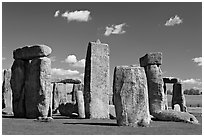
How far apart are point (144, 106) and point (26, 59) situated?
272 inches

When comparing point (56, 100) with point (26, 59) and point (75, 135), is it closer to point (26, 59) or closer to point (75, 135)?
point (26, 59)

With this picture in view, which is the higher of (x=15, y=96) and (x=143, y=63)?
(x=143, y=63)

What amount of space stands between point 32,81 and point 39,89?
66 cm

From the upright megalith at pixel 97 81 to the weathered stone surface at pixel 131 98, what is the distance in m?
4.20

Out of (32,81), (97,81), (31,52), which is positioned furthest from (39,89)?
(97,81)

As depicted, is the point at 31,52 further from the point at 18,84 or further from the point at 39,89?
the point at 18,84

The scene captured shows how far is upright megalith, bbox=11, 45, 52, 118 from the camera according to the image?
43.9 feet

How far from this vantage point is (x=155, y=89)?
15.0m

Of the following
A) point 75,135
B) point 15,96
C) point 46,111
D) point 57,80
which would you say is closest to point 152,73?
point 46,111

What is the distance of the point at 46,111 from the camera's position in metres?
13.3

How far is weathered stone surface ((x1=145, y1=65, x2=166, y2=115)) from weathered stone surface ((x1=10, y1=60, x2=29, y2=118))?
18.6ft

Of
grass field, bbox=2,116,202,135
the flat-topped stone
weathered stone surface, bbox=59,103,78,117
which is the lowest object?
grass field, bbox=2,116,202,135

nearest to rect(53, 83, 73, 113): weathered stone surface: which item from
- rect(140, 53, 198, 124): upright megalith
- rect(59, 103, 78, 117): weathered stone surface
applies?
rect(59, 103, 78, 117): weathered stone surface

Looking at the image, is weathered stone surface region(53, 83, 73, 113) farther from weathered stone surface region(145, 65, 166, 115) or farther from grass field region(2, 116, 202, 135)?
grass field region(2, 116, 202, 135)
